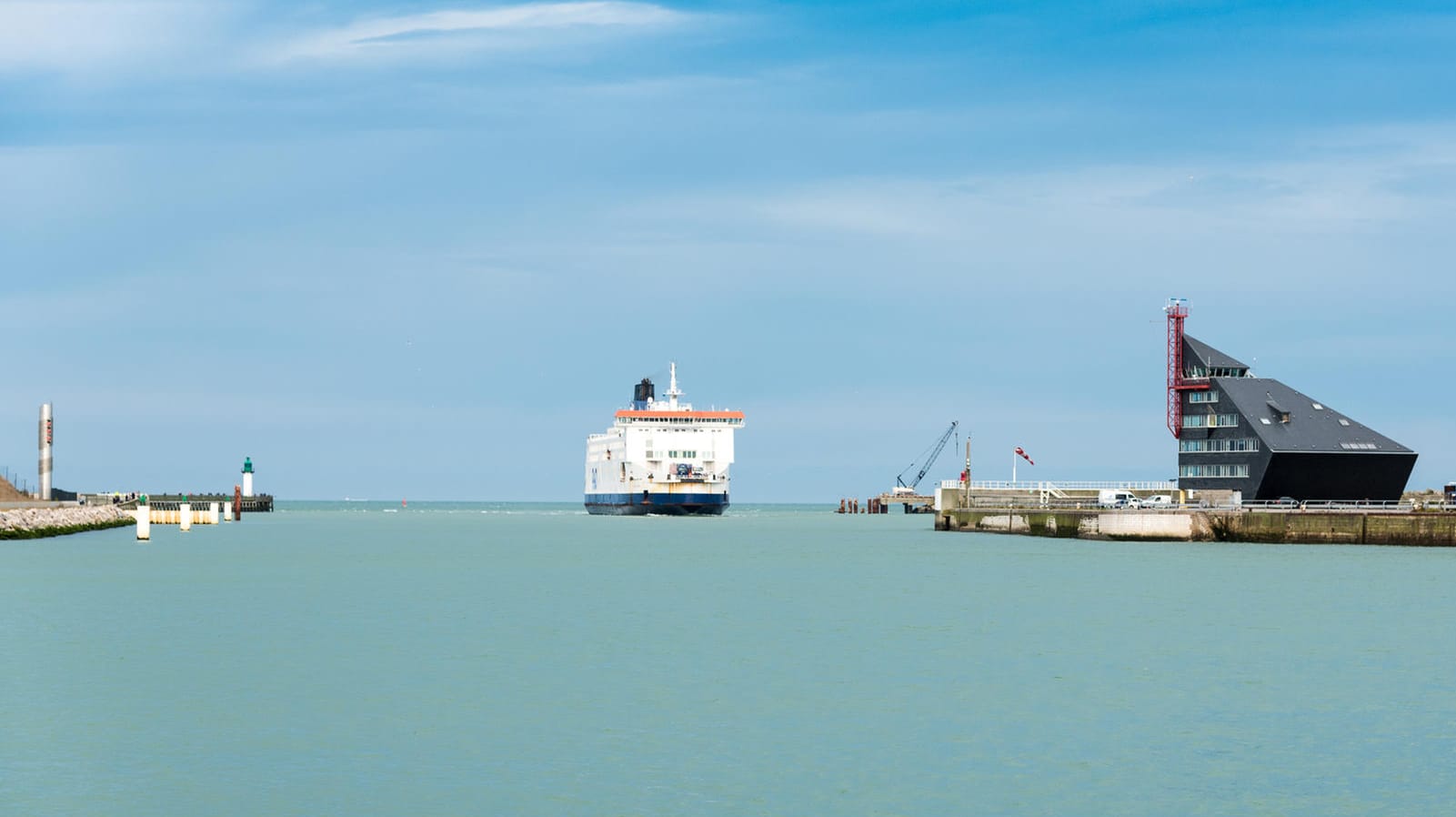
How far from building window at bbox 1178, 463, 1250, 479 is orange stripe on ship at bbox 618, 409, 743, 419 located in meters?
52.9

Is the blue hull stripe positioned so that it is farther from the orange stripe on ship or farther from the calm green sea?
the calm green sea

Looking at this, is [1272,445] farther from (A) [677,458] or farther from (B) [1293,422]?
(A) [677,458]

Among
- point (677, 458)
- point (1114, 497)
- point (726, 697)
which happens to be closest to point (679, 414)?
point (677, 458)

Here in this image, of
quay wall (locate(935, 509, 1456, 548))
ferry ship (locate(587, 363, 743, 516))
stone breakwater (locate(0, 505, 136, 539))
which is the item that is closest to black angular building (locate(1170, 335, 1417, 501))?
quay wall (locate(935, 509, 1456, 548))

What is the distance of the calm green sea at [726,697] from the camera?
63.7 feet

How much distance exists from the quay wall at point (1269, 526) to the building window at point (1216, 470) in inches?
345

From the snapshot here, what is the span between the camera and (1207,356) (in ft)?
312

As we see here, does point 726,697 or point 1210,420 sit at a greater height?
point 1210,420

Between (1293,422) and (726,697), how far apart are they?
234 feet

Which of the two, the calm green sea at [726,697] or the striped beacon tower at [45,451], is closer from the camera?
the calm green sea at [726,697]

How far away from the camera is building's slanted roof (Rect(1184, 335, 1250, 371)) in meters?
94.2

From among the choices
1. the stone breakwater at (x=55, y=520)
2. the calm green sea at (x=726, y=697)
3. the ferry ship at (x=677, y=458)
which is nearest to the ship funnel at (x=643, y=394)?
the ferry ship at (x=677, y=458)

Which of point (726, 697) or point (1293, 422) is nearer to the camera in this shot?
point (726, 697)

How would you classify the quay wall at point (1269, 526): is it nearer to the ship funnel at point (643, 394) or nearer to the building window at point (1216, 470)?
the building window at point (1216, 470)
